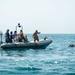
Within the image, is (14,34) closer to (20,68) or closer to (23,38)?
(23,38)

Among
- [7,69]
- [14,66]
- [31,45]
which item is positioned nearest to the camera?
[7,69]

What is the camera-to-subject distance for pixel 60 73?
13867mm

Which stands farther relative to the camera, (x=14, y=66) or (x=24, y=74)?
(x=14, y=66)

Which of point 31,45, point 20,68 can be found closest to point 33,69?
point 20,68

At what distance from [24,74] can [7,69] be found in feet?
5.26

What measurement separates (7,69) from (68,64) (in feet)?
11.9

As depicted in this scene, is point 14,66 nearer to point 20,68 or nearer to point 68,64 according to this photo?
point 20,68

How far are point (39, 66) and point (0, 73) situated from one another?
9.02 ft

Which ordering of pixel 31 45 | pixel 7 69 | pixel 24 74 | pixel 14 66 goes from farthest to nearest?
pixel 31 45 → pixel 14 66 → pixel 7 69 → pixel 24 74

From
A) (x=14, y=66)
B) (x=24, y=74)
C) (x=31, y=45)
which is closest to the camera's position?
(x=24, y=74)

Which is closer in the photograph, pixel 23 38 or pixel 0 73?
pixel 0 73

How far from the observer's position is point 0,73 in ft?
45.6

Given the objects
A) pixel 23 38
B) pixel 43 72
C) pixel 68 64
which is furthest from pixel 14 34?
pixel 43 72

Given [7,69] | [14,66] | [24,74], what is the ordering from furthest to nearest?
[14,66] < [7,69] < [24,74]
